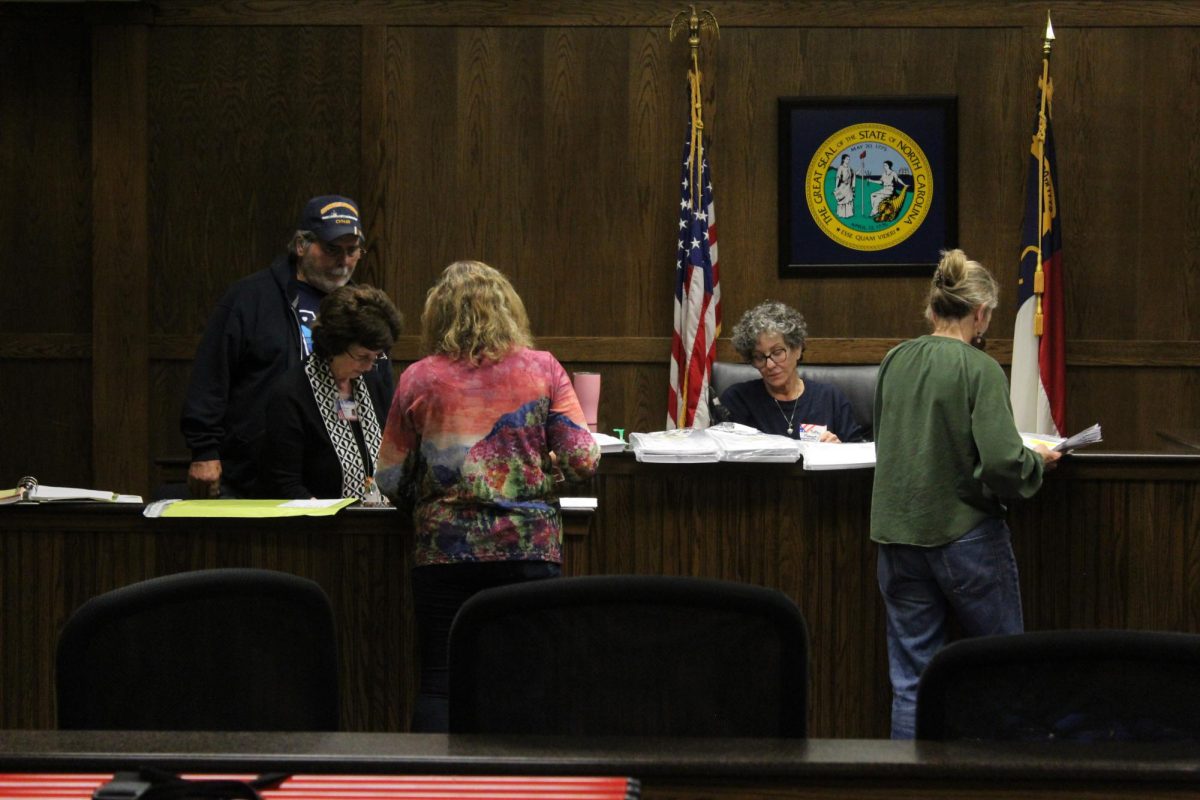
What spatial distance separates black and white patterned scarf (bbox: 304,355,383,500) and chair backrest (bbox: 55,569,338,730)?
1.53 m

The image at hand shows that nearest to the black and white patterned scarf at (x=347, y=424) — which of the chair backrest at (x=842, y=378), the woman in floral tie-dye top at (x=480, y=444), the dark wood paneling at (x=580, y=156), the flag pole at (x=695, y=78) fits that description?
the woman in floral tie-dye top at (x=480, y=444)

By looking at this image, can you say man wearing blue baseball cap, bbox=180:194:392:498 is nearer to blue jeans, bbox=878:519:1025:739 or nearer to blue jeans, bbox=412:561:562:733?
blue jeans, bbox=412:561:562:733

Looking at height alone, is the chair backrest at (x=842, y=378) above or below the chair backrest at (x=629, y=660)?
above

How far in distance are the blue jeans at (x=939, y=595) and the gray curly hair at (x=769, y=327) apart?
1413mm

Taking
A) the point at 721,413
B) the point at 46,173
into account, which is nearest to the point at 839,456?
the point at 721,413

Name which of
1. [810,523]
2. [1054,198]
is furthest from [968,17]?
[810,523]

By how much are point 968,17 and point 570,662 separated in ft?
16.9

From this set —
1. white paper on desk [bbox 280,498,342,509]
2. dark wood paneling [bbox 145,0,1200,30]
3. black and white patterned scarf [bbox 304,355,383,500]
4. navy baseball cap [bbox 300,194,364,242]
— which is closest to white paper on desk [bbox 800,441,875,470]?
black and white patterned scarf [bbox 304,355,383,500]

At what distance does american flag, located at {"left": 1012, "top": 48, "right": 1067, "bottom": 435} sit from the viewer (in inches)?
233

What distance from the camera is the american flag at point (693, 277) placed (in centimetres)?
601

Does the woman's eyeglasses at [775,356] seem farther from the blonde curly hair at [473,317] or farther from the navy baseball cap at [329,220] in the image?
the blonde curly hair at [473,317]

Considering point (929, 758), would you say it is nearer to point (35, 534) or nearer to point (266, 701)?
point (266, 701)

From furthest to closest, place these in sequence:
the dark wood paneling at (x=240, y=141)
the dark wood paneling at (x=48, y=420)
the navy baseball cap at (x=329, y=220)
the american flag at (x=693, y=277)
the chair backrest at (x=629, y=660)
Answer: the dark wood paneling at (x=48, y=420), the dark wood paneling at (x=240, y=141), the american flag at (x=693, y=277), the navy baseball cap at (x=329, y=220), the chair backrest at (x=629, y=660)

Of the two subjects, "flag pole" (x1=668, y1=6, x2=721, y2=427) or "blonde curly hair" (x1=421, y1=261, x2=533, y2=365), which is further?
"flag pole" (x1=668, y1=6, x2=721, y2=427)
